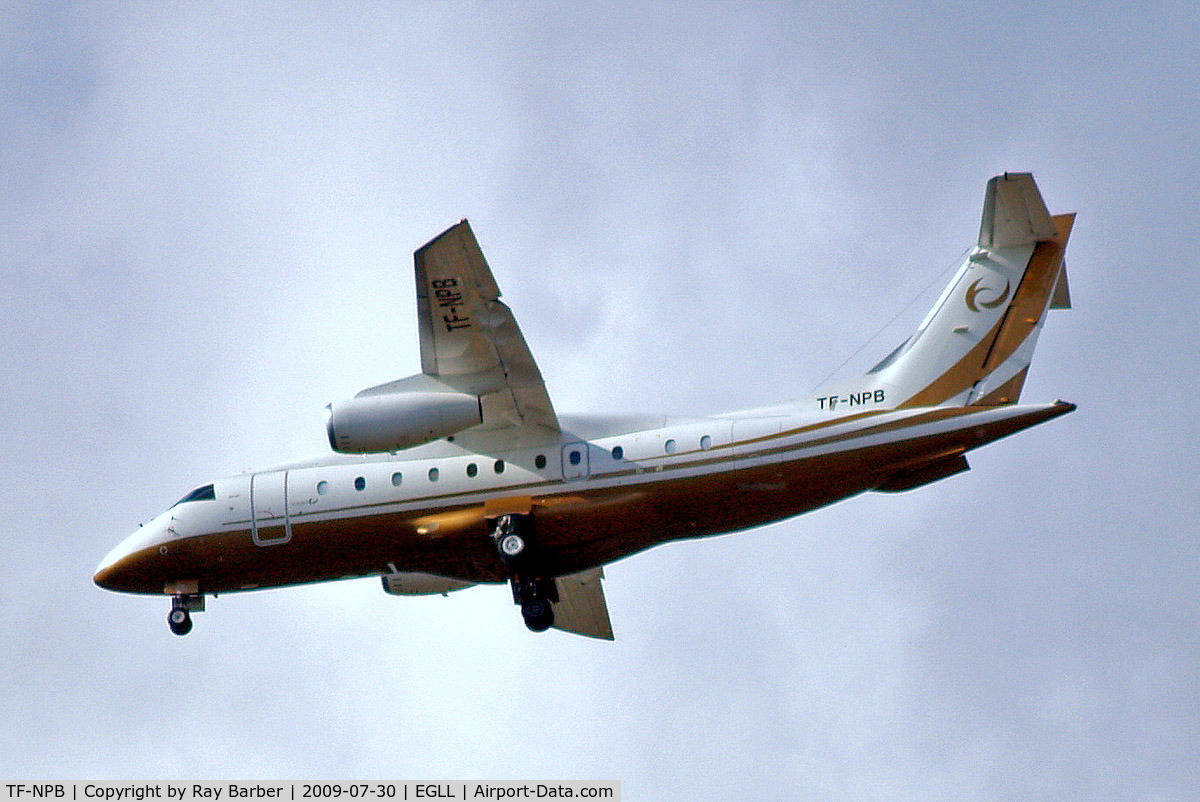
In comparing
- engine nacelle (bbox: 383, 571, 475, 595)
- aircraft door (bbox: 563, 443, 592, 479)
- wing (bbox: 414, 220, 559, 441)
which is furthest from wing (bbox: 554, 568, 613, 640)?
wing (bbox: 414, 220, 559, 441)

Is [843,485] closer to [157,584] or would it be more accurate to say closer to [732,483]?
[732,483]

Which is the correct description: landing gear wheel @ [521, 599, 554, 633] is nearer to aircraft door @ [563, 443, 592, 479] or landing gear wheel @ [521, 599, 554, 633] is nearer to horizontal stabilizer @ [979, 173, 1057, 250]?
aircraft door @ [563, 443, 592, 479]

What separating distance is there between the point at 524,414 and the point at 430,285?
2609 millimetres

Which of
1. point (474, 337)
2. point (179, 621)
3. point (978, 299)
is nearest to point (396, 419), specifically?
point (474, 337)

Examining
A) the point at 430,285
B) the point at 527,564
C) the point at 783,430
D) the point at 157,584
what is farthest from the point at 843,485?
the point at 157,584

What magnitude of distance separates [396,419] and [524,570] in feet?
8.91

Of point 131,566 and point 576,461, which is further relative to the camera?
point 131,566

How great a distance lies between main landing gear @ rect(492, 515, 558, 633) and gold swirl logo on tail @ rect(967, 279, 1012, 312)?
6.42 m

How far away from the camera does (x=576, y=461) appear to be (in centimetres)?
2445

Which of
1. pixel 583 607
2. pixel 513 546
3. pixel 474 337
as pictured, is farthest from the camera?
pixel 583 607

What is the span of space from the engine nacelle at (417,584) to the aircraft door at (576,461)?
3529 mm

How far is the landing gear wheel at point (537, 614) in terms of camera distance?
24712 mm

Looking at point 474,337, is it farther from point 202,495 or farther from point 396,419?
point 202,495

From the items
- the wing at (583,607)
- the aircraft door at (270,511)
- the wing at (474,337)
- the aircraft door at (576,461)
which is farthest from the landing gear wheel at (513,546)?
the wing at (583,607)
